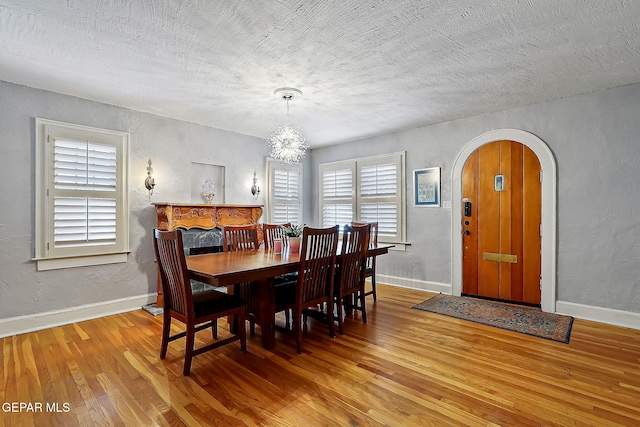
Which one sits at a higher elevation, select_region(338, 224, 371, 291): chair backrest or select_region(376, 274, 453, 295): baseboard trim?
select_region(338, 224, 371, 291): chair backrest

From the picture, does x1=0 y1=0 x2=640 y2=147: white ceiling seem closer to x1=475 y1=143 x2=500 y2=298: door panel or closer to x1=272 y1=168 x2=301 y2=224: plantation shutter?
x1=475 y1=143 x2=500 y2=298: door panel

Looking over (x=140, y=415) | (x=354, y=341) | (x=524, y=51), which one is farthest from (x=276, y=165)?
(x=140, y=415)

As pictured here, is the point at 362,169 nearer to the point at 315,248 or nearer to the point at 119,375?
the point at 315,248

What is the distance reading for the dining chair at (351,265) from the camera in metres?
3.09

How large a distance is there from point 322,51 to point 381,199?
308 centimetres

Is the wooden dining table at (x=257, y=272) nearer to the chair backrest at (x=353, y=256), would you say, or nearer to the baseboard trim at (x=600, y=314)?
the chair backrest at (x=353, y=256)

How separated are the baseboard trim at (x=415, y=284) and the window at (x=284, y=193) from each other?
196 centimetres

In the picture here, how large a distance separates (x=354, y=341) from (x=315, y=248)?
0.94 meters

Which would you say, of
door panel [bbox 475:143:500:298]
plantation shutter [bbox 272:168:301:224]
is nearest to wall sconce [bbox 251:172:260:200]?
plantation shutter [bbox 272:168:301:224]

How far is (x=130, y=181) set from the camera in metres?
3.97

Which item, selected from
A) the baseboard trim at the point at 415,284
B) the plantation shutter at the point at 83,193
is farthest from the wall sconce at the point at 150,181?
the baseboard trim at the point at 415,284

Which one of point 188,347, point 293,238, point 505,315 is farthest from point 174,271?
point 505,315

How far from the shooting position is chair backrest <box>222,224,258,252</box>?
11.6 feet

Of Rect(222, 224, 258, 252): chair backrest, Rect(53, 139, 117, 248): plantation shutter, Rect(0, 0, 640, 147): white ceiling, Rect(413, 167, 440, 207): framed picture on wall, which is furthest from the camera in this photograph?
Rect(413, 167, 440, 207): framed picture on wall
